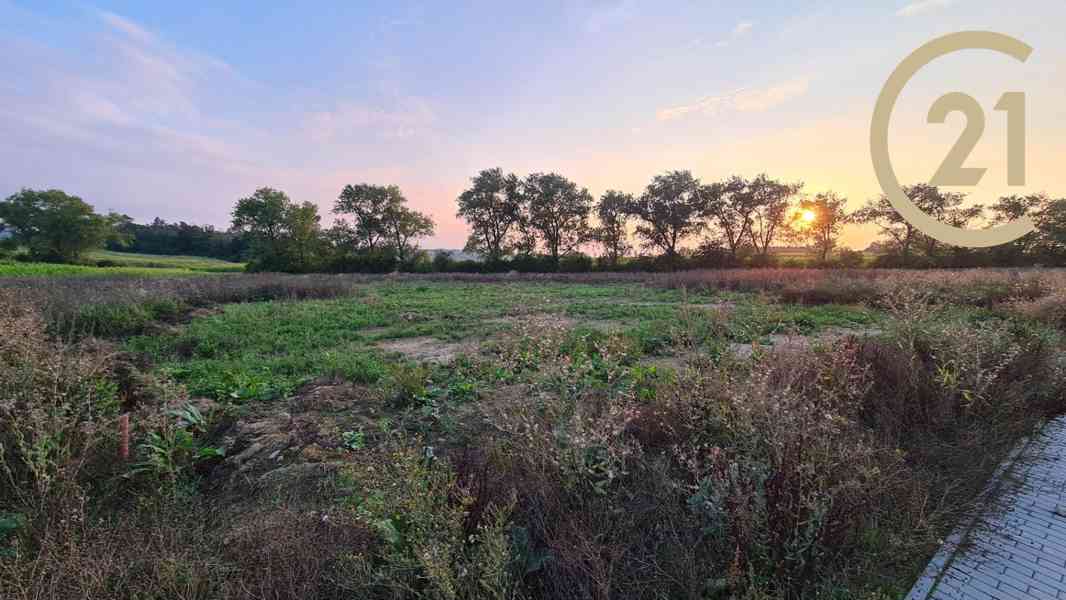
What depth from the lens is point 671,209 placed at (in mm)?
39094

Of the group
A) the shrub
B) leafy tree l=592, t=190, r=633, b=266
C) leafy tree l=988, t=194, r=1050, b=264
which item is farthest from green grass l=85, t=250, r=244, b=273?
leafy tree l=988, t=194, r=1050, b=264

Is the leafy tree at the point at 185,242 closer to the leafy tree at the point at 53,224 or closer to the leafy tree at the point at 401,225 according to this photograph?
the leafy tree at the point at 53,224

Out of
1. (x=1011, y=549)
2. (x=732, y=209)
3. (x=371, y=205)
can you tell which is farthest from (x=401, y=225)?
(x=1011, y=549)

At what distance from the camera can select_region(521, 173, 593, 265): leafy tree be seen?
4300cm

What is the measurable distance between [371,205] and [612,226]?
26.4 meters

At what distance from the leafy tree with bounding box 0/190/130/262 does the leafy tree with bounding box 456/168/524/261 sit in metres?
41.7

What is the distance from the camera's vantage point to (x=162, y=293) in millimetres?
12344

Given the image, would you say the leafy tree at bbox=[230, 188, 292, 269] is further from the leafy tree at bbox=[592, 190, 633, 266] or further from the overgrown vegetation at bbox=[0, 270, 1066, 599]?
the overgrown vegetation at bbox=[0, 270, 1066, 599]

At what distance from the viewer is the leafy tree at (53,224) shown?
1843 inches

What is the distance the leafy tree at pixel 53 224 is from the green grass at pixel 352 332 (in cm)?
5513

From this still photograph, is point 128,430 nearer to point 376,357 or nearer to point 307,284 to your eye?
point 376,357

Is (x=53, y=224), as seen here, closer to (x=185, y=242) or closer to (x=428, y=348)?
(x=185, y=242)

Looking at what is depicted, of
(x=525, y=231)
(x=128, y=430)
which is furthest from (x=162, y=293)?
(x=525, y=231)

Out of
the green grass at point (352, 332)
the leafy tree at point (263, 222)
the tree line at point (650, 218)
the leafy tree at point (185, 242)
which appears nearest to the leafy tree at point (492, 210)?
the tree line at point (650, 218)
